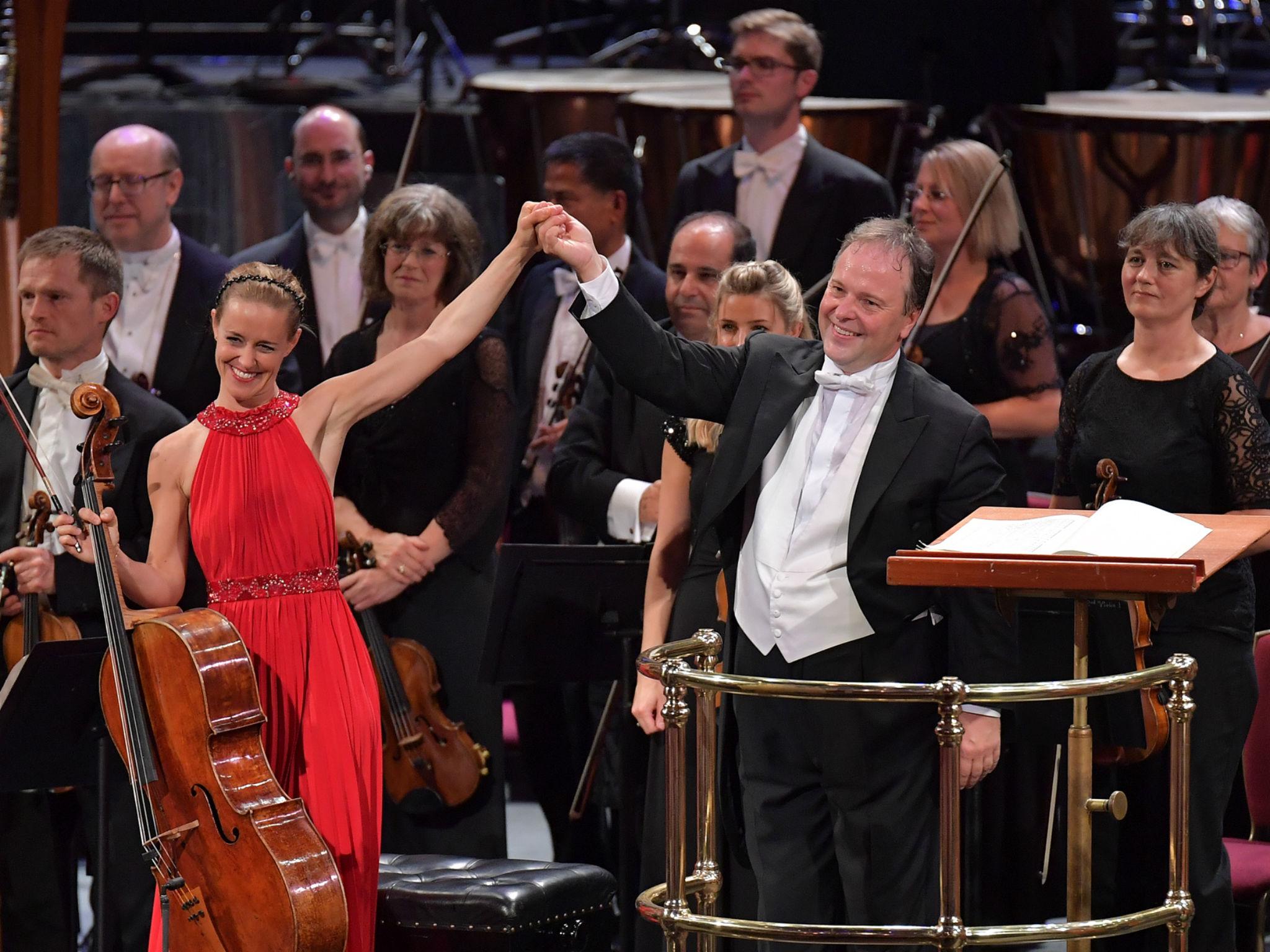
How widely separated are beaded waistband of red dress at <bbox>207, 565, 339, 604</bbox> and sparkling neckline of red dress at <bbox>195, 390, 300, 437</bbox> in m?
0.25

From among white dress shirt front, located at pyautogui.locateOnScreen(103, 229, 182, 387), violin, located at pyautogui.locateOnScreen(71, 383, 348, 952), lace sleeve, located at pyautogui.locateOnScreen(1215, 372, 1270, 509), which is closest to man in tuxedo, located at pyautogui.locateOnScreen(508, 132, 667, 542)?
white dress shirt front, located at pyautogui.locateOnScreen(103, 229, 182, 387)

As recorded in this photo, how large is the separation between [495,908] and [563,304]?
1.65m

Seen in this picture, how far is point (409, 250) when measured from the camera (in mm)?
4078

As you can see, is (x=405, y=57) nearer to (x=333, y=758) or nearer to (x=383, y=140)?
(x=383, y=140)

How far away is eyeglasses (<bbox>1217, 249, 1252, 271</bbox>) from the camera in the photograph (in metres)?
3.83

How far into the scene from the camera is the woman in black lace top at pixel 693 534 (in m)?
3.30

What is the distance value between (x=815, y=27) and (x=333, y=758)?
3.63 meters

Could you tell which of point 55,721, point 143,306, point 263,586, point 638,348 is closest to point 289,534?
point 263,586

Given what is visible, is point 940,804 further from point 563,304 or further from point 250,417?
point 563,304

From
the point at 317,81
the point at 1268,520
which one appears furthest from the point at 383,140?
the point at 1268,520

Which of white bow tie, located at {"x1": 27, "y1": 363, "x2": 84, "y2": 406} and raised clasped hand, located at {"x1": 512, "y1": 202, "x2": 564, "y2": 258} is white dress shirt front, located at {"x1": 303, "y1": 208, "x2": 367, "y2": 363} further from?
raised clasped hand, located at {"x1": 512, "y1": 202, "x2": 564, "y2": 258}

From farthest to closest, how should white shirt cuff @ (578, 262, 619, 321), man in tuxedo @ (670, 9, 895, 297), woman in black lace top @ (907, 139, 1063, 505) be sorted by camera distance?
man in tuxedo @ (670, 9, 895, 297), woman in black lace top @ (907, 139, 1063, 505), white shirt cuff @ (578, 262, 619, 321)

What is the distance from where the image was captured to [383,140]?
22.4 ft

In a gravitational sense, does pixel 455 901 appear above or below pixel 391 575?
below
